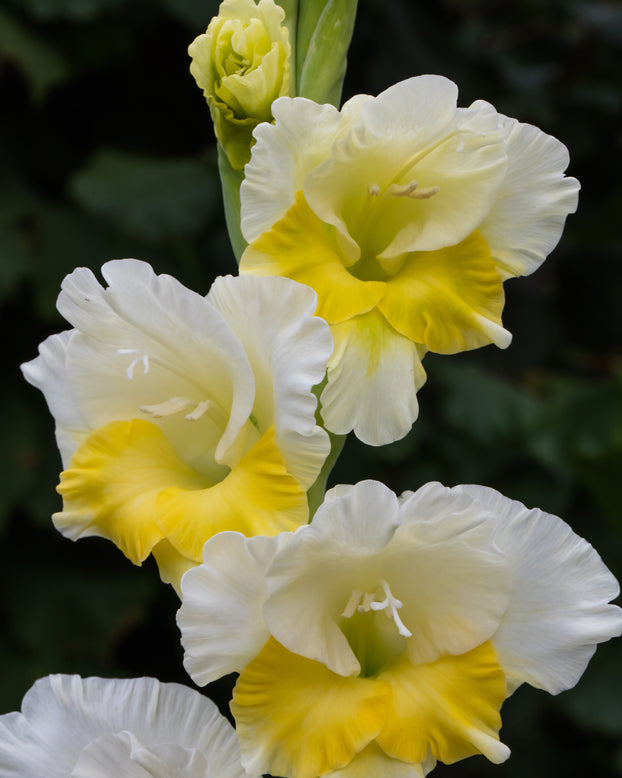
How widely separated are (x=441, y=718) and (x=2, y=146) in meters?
2.44

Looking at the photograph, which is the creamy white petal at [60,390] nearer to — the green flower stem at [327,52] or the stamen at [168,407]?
the stamen at [168,407]

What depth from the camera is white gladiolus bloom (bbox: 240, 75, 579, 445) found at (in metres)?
1.06

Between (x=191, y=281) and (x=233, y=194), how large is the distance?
169 cm

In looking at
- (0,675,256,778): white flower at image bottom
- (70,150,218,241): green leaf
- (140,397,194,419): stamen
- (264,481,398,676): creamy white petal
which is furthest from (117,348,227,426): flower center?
(70,150,218,241): green leaf

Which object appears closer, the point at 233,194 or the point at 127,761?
the point at 127,761

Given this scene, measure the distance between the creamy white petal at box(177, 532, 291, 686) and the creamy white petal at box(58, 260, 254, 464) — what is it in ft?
0.50

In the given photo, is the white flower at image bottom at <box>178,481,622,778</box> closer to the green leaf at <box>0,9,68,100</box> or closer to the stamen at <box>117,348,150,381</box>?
the stamen at <box>117,348,150,381</box>

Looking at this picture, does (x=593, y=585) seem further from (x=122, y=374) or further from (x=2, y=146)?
(x=2, y=146)

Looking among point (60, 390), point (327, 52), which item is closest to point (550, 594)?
point (60, 390)

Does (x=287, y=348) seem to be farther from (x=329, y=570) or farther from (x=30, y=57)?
(x=30, y=57)

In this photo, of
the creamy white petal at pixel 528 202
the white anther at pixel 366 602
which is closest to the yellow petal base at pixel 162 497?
the white anther at pixel 366 602

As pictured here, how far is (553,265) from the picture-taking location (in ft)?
12.0

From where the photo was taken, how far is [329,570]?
1.03 meters

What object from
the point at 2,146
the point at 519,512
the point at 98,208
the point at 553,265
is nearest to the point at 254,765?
the point at 519,512
